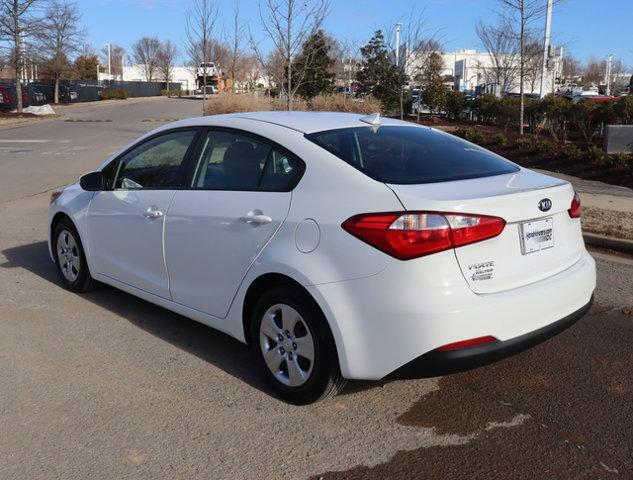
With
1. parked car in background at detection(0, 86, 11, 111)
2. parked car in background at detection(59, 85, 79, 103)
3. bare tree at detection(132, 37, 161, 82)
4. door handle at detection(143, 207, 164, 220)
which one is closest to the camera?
door handle at detection(143, 207, 164, 220)

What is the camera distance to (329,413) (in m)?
3.56

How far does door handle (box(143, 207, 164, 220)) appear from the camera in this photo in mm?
4383

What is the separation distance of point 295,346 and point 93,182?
249 centimetres

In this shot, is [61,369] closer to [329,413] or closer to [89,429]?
[89,429]

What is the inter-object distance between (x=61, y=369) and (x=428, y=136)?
9.25 ft

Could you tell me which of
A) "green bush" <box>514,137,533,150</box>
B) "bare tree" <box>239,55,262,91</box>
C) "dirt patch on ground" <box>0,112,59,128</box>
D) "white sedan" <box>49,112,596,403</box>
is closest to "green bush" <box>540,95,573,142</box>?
"green bush" <box>514,137,533,150</box>

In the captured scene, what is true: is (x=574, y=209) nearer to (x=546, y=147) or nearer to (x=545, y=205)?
(x=545, y=205)

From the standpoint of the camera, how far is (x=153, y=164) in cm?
482

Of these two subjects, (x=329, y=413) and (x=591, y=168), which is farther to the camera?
(x=591, y=168)

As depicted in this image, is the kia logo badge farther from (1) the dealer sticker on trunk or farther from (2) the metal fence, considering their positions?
(2) the metal fence

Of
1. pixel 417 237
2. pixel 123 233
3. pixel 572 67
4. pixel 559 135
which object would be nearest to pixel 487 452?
pixel 417 237

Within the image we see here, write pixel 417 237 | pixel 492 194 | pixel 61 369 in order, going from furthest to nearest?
pixel 61 369 < pixel 492 194 < pixel 417 237

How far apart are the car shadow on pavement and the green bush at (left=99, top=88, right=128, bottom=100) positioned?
60.6 meters

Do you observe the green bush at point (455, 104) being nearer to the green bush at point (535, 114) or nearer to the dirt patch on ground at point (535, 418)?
the green bush at point (535, 114)
